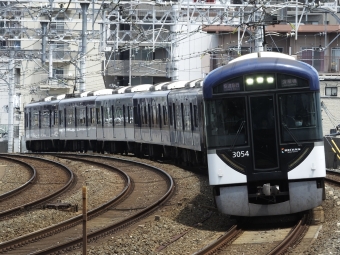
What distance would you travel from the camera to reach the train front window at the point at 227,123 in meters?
11.8

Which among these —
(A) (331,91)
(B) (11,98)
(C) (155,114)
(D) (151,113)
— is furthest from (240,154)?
(B) (11,98)

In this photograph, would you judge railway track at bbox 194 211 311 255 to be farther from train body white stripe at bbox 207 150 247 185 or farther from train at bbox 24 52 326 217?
train body white stripe at bbox 207 150 247 185

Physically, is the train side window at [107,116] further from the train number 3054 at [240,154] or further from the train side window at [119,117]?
the train number 3054 at [240,154]

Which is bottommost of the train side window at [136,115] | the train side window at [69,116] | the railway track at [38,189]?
the railway track at [38,189]

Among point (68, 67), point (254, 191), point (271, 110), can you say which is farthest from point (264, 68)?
point (68, 67)

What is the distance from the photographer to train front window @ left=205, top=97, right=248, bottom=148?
1181 cm

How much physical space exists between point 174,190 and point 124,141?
536 inches

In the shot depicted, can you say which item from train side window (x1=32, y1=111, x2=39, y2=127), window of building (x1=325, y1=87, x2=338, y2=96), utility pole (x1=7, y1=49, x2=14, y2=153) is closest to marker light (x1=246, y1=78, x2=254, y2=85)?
window of building (x1=325, y1=87, x2=338, y2=96)

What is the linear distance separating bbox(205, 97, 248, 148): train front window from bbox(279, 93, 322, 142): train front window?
1.75 feet

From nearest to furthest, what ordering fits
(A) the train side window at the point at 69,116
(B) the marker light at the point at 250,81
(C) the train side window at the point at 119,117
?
(B) the marker light at the point at 250,81 < (C) the train side window at the point at 119,117 < (A) the train side window at the point at 69,116

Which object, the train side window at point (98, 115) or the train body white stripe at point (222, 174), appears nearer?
the train body white stripe at point (222, 174)

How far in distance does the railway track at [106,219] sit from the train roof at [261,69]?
239 cm

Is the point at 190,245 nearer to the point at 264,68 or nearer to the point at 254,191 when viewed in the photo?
the point at 254,191

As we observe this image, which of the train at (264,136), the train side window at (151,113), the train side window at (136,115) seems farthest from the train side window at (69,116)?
the train at (264,136)
